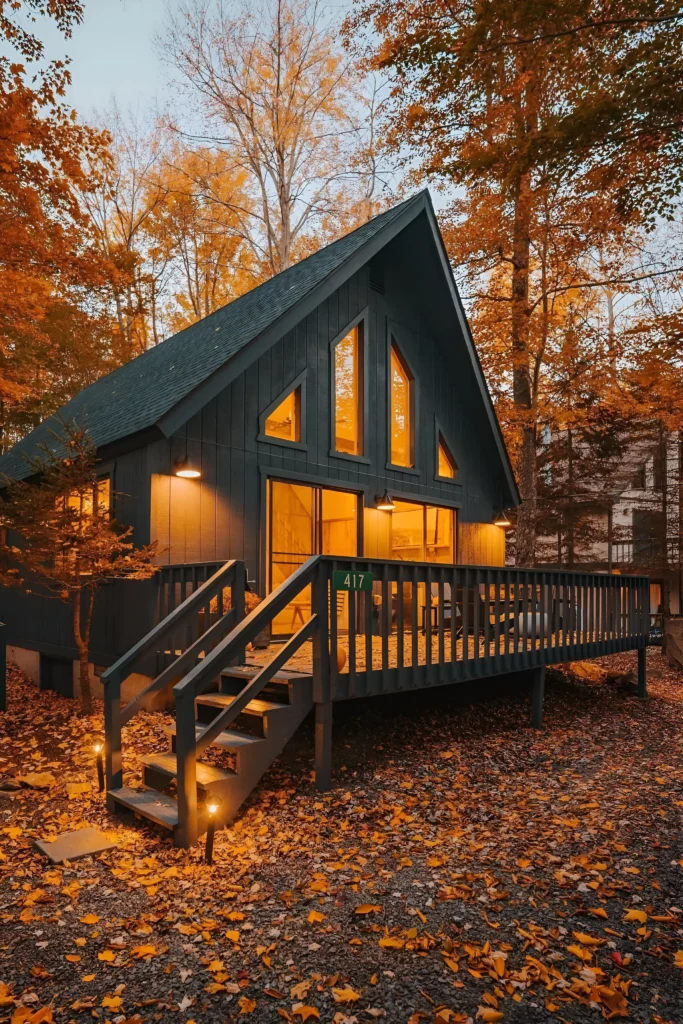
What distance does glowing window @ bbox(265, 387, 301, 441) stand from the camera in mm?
8836

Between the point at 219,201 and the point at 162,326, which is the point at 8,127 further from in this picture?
the point at 162,326

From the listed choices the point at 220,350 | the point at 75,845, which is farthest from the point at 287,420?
the point at 75,845

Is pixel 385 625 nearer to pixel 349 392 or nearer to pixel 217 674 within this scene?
pixel 217 674

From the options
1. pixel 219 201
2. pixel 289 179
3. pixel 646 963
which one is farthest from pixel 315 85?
pixel 646 963

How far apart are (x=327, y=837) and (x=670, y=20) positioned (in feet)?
20.5

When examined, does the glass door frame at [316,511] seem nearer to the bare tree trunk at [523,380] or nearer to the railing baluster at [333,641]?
the railing baluster at [333,641]

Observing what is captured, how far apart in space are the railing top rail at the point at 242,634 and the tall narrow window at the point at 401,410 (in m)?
6.01

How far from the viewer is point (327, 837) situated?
14.6ft

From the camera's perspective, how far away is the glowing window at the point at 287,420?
29.0 ft

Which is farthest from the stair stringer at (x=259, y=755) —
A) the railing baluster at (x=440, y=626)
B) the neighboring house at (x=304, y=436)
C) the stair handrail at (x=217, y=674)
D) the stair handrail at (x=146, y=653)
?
the neighboring house at (x=304, y=436)

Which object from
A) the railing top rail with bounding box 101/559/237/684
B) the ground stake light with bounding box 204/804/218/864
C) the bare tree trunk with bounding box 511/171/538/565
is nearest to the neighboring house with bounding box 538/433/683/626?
the bare tree trunk with bounding box 511/171/538/565

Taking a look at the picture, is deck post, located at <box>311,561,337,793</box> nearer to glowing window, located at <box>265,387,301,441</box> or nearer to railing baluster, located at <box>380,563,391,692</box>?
railing baluster, located at <box>380,563,391,692</box>

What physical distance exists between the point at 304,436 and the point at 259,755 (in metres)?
5.26

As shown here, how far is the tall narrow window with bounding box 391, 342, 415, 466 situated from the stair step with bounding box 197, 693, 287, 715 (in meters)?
5.98
